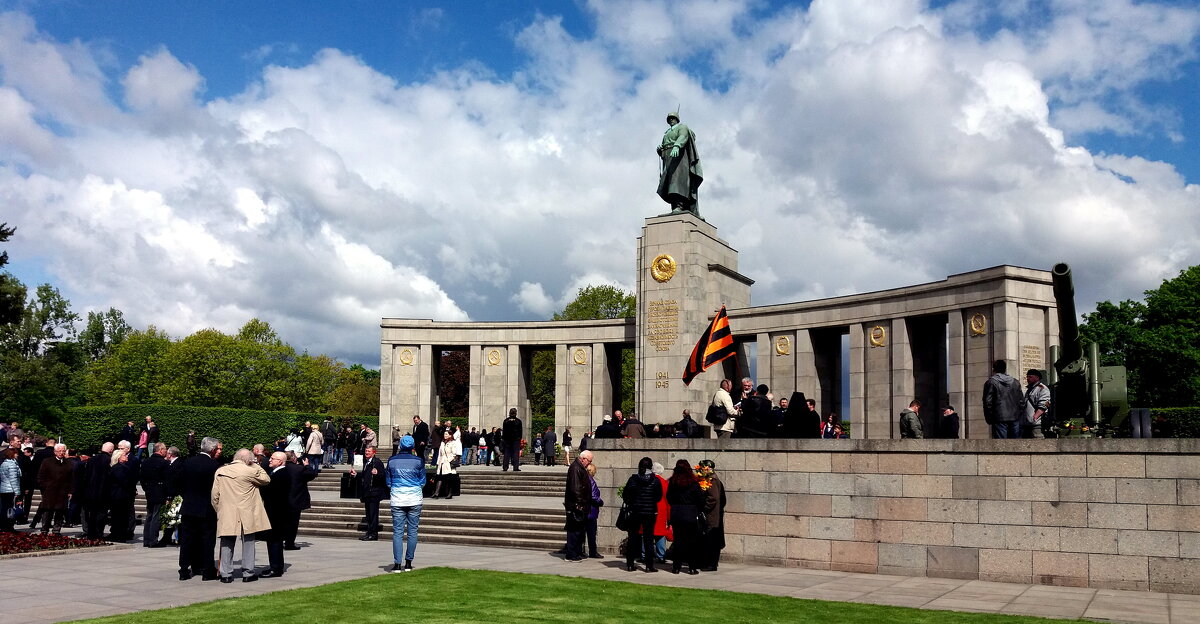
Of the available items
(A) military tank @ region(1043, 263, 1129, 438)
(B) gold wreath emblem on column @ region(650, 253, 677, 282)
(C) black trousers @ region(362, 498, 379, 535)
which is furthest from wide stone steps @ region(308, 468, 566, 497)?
(A) military tank @ region(1043, 263, 1129, 438)

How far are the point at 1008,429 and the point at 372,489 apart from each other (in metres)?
12.0

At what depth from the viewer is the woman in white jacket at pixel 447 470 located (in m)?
23.4

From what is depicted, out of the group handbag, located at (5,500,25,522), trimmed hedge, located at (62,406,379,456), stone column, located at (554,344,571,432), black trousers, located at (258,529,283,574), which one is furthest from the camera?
trimmed hedge, located at (62,406,379,456)

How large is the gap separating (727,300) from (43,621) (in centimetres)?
2991

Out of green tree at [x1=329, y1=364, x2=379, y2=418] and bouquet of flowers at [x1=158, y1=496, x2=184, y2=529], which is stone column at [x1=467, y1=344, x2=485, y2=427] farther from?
green tree at [x1=329, y1=364, x2=379, y2=418]

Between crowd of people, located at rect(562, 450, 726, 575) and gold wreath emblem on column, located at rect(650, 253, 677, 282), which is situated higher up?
gold wreath emblem on column, located at rect(650, 253, 677, 282)

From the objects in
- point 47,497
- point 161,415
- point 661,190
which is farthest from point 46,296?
point 47,497

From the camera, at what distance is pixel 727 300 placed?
123ft

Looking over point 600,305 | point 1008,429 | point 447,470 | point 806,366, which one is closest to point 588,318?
point 600,305

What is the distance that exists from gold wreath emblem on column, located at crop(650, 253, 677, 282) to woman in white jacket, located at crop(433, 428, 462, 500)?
13.7m

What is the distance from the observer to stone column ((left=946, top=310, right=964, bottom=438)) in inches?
1158

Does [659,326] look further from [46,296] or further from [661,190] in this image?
[46,296]

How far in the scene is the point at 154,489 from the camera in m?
17.5

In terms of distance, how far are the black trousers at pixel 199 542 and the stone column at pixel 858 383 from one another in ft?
81.0
